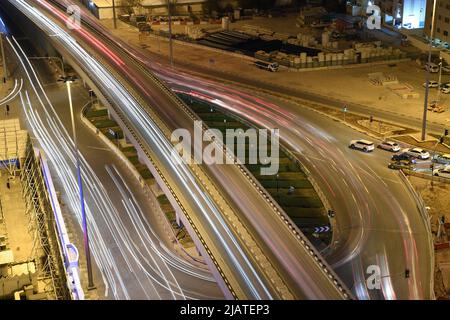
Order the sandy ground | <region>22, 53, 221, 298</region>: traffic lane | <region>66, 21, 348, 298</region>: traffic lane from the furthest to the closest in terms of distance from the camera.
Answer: <region>66, 21, 348, 298</region>: traffic lane, the sandy ground, <region>22, 53, 221, 298</region>: traffic lane

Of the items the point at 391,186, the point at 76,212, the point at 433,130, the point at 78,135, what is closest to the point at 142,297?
the point at 76,212

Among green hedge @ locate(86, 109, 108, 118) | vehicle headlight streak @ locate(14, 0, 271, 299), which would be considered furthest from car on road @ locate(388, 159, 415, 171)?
green hedge @ locate(86, 109, 108, 118)

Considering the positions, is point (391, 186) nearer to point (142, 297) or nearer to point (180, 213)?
→ point (180, 213)

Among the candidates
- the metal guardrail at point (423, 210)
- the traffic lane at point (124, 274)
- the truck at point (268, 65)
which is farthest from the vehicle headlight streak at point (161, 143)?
the truck at point (268, 65)

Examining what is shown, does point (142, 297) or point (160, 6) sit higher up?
point (160, 6)

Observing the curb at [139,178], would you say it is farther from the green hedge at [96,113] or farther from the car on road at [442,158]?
the car on road at [442,158]

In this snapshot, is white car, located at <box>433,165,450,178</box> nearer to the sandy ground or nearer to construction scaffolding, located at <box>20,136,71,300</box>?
the sandy ground

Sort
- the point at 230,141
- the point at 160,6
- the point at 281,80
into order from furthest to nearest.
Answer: the point at 160,6 → the point at 281,80 → the point at 230,141
